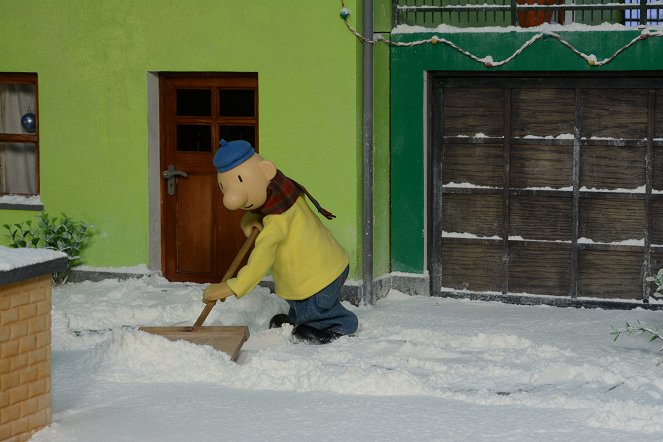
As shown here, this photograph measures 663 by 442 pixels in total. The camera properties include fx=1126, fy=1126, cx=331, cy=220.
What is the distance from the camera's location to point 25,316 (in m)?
5.92

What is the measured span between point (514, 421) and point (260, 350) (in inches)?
86.4

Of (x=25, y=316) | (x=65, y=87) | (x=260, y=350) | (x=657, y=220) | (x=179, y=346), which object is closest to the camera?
(x=25, y=316)

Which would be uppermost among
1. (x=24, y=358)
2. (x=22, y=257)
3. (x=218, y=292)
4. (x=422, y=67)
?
(x=422, y=67)

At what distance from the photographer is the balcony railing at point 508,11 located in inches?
374

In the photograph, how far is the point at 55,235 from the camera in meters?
10.2

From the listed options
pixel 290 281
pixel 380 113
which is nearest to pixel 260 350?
pixel 290 281

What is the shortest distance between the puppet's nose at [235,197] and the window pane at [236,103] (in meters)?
2.35

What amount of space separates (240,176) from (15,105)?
3.92m

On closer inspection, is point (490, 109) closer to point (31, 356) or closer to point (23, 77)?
point (23, 77)

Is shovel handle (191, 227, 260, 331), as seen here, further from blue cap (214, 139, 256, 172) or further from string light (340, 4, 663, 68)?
string light (340, 4, 663, 68)

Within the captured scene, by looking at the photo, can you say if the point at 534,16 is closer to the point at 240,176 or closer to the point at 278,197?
the point at 278,197

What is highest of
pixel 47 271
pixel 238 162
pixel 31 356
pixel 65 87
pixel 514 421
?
pixel 65 87

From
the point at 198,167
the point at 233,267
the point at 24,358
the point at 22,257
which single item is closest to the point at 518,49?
the point at 198,167

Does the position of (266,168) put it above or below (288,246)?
above
